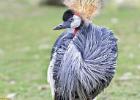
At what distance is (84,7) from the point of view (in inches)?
191

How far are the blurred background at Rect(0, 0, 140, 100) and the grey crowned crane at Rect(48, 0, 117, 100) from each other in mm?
1724

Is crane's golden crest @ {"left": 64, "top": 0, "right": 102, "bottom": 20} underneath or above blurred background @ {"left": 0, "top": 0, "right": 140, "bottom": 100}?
above

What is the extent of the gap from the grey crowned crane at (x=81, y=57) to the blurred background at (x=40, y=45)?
5.66 feet

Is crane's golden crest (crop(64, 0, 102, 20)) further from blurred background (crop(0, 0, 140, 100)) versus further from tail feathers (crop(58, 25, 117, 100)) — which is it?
blurred background (crop(0, 0, 140, 100))

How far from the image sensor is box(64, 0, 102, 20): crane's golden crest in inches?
188

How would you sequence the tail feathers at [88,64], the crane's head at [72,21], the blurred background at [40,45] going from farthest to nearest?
the blurred background at [40,45]
the crane's head at [72,21]
the tail feathers at [88,64]

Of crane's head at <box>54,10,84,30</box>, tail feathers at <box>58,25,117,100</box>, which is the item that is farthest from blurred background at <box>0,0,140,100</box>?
crane's head at <box>54,10,84,30</box>

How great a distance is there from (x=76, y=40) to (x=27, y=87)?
9.69ft

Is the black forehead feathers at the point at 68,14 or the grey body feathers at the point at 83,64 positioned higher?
the black forehead feathers at the point at 68,14

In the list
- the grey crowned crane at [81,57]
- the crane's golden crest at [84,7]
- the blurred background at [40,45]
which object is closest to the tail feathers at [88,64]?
the grey crowned crane at [81,57]

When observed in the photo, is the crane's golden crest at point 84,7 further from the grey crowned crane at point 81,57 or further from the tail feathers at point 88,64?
the tail feathers at point 88,64

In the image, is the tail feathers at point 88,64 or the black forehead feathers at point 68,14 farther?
the black forehead feathers at point 68,14

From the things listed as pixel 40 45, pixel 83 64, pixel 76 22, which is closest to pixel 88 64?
pixel 83 64

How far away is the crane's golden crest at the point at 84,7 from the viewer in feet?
15.7
